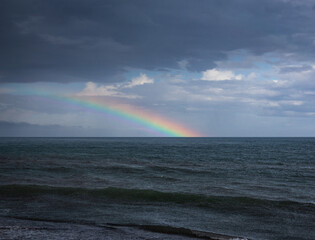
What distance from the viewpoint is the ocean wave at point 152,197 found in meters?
14.6

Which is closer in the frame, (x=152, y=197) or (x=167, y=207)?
(x=167, y=207)

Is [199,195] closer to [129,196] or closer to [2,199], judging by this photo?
[129,196]

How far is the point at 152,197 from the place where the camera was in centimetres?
1620

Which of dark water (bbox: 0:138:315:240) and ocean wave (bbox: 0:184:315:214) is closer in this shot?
dark water (bbox: 0:138:315:240)

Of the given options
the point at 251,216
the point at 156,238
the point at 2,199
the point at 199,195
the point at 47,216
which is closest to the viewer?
the point at 156,238

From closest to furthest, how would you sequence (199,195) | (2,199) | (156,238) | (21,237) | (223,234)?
(21,237) → (156,238) → (223,234) → (2,199) → (199,195)

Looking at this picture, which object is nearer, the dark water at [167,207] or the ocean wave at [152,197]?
the dark water at [167,207]

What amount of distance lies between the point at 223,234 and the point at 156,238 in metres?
2.44

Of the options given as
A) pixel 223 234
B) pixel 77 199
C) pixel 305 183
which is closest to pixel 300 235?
pixel 223 234

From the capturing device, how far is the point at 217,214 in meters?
13.0

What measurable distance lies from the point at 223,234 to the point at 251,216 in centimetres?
330

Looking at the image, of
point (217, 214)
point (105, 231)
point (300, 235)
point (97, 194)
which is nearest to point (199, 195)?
point (217, 214)

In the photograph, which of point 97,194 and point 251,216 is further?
point 97,194

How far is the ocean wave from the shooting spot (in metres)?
14.6
